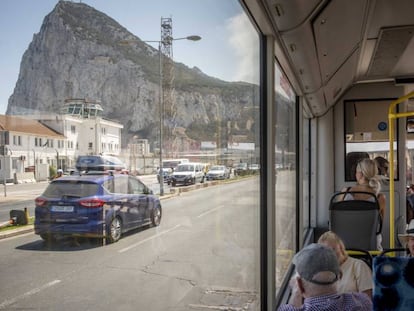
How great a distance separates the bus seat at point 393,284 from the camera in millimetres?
1890

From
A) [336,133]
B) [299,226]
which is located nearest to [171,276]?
[299,226]

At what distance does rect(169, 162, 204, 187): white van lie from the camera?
1576mm

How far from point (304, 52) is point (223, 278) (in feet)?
5.37

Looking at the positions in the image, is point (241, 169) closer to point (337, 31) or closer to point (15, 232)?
point (337, 31)

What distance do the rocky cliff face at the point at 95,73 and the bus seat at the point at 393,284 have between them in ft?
3.80

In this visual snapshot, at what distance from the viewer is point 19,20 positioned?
2.80 feet

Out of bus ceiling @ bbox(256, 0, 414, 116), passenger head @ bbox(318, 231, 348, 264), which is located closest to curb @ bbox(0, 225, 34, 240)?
bus ceiling @ bbox(256, 0, 414, 116)

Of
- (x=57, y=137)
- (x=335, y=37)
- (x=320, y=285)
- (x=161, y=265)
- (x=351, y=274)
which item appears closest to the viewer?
(x=57, y=137)

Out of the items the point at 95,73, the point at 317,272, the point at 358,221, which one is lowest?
the point at 358,221

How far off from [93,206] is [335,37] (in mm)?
2305

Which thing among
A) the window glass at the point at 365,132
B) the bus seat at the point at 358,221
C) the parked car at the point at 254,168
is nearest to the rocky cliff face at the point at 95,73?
the parked car at the point at 254,168

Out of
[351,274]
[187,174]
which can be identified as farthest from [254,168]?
[187,174]

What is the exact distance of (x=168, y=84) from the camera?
1482mm

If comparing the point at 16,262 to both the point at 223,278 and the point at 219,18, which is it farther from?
the point at 219,18
